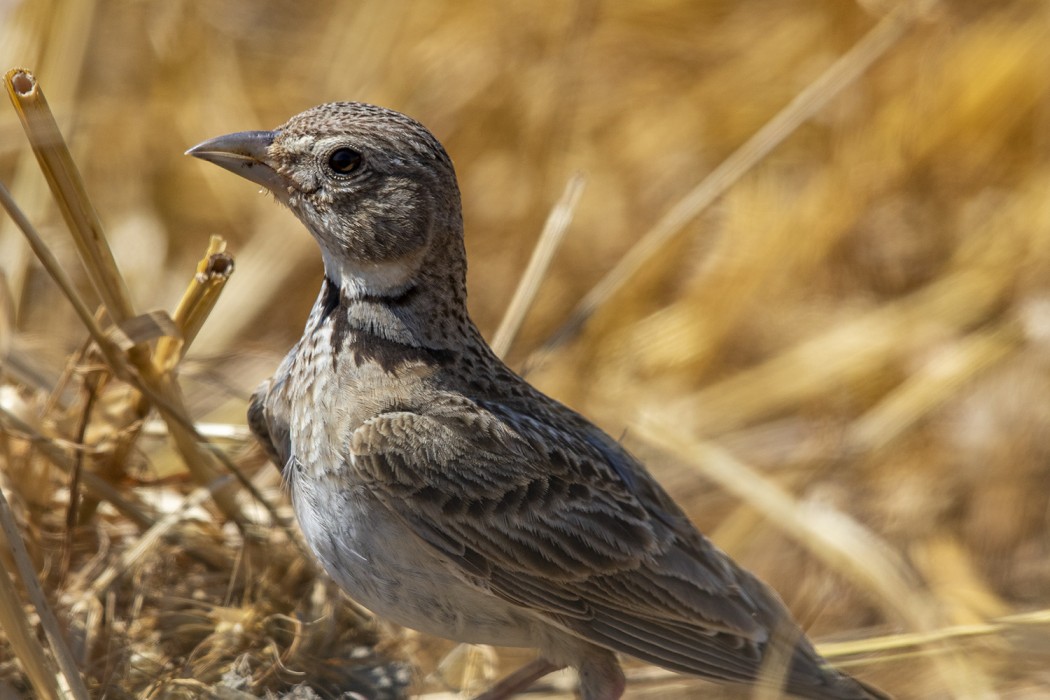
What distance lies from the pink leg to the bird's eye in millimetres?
1442

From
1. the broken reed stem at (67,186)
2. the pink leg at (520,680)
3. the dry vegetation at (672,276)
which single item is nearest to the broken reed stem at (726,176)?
the dry vegetation at (672,276)

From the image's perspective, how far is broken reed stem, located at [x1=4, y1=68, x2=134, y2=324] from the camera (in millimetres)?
3160

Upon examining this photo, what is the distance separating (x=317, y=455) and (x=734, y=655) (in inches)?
48.2

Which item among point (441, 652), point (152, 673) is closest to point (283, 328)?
point (441, 652)

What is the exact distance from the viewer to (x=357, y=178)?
11.7ft

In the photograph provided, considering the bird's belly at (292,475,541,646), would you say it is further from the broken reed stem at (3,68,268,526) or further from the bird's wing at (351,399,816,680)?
the broken reed stem at (3,68,268,526)

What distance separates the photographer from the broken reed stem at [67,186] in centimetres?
316

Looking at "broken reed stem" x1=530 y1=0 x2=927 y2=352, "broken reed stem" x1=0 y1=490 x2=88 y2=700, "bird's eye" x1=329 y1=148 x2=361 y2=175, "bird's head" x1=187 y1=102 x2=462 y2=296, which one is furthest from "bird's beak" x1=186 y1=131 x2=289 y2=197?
"broken reed stem" x1=530 y1=0 x2=927 y2=352

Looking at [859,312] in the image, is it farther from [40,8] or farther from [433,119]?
[40,8]

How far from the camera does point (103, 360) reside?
3787mm

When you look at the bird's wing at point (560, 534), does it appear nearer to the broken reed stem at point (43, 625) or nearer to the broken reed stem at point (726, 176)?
the broken reed stem at point (43, 625)

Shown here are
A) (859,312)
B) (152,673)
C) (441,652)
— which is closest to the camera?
(152,673)

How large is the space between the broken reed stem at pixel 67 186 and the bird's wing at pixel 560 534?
0.77m

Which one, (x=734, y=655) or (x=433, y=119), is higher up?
(x=433, y=119)
